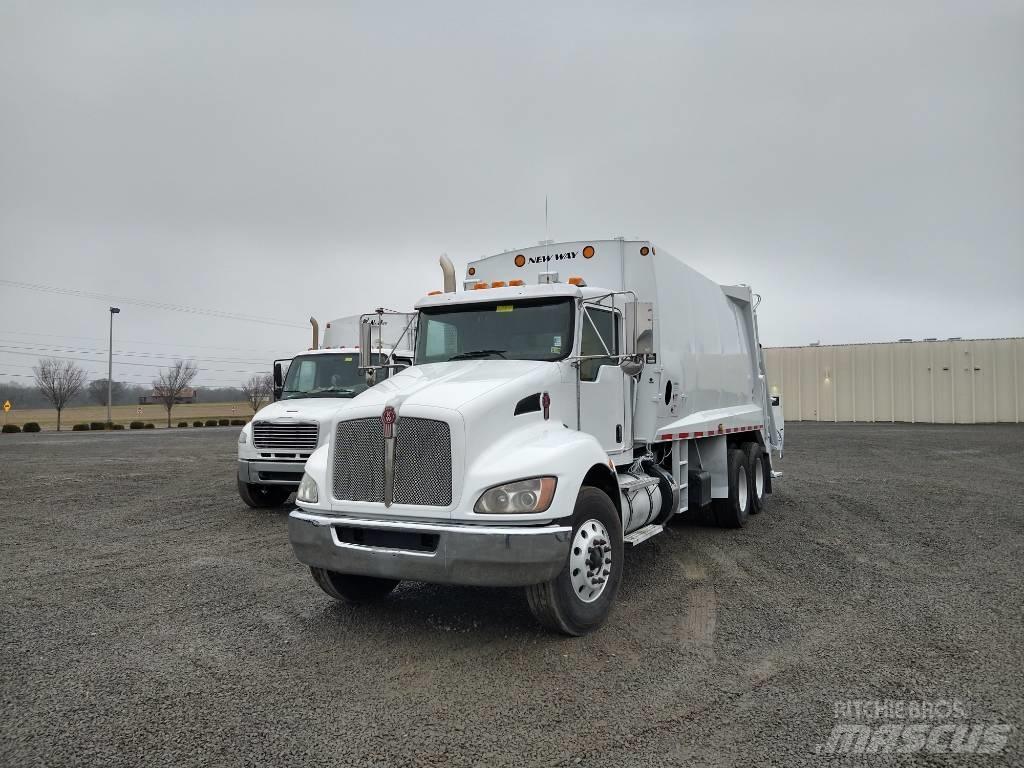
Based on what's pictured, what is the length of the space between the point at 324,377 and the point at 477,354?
571 centimetres

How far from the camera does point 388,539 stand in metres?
4.67

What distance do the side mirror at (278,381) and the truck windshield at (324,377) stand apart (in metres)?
0.07

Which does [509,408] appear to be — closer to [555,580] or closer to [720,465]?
[555,580]

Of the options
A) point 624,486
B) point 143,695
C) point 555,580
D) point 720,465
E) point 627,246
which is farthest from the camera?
point 720,465

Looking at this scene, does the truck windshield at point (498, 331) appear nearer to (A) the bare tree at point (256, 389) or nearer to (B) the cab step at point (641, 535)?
(B) the cab step at point (641, 535)

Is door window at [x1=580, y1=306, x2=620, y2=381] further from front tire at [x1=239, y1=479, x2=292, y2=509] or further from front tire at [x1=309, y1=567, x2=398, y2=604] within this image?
front tire at [x1=239, y1=479, x2=292, y2=509]

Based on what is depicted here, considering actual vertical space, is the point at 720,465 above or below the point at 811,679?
above

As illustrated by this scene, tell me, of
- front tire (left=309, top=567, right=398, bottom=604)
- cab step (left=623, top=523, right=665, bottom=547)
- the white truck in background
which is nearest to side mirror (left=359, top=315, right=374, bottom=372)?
the white truck in background

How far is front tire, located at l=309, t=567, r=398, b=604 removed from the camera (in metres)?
5.26

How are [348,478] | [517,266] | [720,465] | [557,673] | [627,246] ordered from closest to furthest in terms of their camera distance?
[557,673] → [348,478] → [627,246] → [517,266] → [720,465]

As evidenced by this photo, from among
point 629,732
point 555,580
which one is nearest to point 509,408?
point 555,580

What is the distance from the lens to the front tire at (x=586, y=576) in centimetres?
459

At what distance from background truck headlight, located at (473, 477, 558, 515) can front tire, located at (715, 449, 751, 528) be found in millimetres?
5132

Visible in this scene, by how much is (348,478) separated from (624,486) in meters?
2.51
